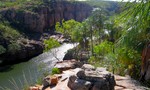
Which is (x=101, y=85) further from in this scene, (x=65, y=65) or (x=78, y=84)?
(x=65, y=65)

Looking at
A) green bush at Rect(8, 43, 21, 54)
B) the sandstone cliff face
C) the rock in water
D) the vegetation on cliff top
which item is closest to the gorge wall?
Result: the sandstone cliff face

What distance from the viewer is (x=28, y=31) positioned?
2771 inches

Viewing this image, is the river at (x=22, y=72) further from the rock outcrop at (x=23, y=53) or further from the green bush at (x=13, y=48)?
the green bush at (x=13, y=48)

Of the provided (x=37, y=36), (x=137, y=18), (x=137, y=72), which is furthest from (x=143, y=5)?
(x=37, y=36)

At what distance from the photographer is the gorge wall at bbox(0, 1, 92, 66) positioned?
50.5 m

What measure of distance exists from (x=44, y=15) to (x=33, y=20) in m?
13.0

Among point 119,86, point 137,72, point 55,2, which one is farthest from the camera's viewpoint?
point 55,2

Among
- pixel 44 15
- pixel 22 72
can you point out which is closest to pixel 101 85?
pixel 22 72

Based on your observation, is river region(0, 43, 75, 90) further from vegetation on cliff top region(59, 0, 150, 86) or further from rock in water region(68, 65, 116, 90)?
rock in water region(68, 65, 116, 90)

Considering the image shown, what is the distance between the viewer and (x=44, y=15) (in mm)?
86125

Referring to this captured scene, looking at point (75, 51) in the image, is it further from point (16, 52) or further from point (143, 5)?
point (143, 5)

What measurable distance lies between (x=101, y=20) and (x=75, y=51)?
766cm

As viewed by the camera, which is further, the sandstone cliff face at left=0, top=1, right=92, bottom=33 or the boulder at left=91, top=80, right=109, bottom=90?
the sandstone cliff face at left=0, top=1, right=92, bottom=33

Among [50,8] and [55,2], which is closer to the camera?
[50,8]
